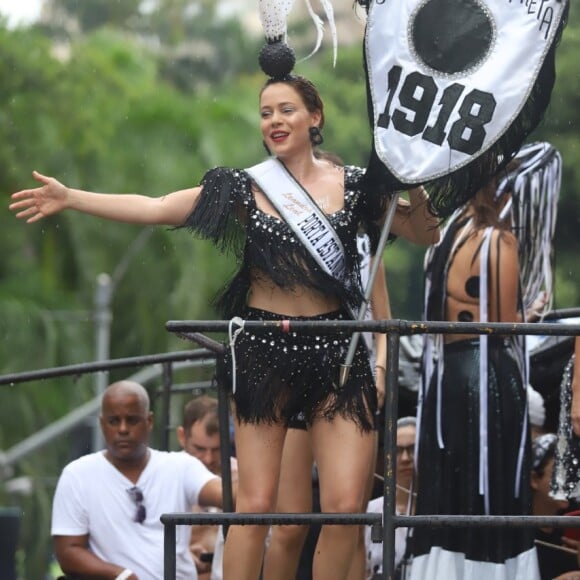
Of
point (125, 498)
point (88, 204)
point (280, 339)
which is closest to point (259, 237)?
point (280, 339)

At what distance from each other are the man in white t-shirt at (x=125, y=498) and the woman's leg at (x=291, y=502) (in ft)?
4.82

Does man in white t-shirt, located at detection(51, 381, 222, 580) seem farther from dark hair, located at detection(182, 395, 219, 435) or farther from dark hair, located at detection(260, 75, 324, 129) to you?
dark hair, located at detection(260, 75, 324, 129)

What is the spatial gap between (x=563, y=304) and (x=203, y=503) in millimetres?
12829

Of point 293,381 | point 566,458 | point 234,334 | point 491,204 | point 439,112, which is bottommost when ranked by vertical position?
point 566,458

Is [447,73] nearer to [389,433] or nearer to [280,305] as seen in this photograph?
[280,305]

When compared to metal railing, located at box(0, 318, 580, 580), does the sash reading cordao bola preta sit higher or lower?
higher

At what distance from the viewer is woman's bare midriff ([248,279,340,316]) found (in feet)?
17.4

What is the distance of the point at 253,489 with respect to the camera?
5.18 metres

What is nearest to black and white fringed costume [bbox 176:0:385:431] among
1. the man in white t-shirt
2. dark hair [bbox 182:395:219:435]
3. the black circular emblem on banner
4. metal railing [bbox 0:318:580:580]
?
the black circular emblem on banner

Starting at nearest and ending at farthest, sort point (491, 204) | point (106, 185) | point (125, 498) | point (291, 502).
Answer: point (291, 502), point (491, 204), point (125, 498), point (106, 185)

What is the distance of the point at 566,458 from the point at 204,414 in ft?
7.95

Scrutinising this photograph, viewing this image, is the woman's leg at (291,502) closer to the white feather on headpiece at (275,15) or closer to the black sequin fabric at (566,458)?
the black sequin fabric at (566,458)

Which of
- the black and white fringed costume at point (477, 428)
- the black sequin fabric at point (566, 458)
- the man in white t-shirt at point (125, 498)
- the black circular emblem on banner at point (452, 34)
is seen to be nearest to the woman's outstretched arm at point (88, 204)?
the black circular emblem on banner at point (452, 34)

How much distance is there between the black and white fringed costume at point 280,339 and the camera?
525cm
